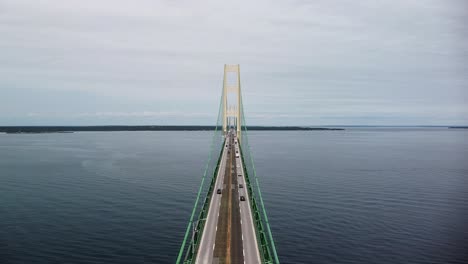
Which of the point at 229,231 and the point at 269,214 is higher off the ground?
the point at 229,231

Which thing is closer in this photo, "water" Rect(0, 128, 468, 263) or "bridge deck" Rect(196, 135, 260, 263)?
"bridge deck" Rect(196, 135, 260, 263)

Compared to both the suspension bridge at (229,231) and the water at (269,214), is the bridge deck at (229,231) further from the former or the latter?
the water at (269,214)

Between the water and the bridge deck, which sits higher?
the bridge deck

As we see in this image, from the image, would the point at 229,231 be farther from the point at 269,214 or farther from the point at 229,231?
the point at 269,214

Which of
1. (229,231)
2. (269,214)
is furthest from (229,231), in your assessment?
(269,214)

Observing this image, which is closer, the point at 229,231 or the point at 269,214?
the point at 229,231

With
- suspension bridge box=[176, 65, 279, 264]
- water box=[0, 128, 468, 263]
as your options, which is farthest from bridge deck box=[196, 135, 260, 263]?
water box=[0, 128, 468, 263]

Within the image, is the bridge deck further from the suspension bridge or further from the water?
the water

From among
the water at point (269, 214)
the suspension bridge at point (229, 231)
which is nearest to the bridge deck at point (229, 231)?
the suspension bridge at point (229, 231)

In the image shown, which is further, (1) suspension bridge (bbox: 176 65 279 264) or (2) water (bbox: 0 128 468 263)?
(2) water (bbox: 0 128 468 263)
